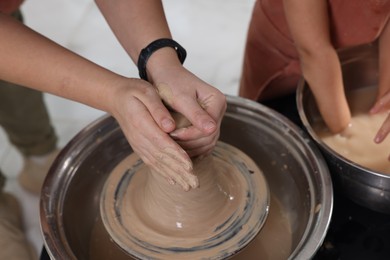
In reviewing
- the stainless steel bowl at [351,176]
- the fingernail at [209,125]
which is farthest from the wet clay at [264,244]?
the fingernail at [209,125]

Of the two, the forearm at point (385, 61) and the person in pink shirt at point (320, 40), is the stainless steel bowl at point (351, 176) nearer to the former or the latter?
the person in pink shirt at point (320, 40)

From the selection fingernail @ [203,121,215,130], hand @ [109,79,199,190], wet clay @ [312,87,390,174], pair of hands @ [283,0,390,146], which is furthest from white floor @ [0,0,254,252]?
fingernail @ [203,121,215,130]

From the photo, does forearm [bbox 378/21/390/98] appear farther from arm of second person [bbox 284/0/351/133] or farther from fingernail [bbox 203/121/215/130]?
fingernail [bbox 203/121/215/130]

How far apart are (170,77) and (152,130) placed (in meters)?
0.18

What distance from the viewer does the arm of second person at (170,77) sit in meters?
0.95

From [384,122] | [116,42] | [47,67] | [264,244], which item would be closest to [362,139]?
[384,122]

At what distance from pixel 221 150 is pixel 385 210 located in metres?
0.43

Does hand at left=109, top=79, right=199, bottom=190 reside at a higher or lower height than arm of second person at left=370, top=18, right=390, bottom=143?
higher

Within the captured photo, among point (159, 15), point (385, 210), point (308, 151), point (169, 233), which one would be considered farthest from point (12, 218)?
point (385, 210)

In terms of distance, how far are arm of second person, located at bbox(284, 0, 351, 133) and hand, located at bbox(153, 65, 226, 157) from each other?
0.35 metres

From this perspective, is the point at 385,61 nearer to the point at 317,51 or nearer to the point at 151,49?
the point at 317,51

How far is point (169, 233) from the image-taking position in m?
1.09

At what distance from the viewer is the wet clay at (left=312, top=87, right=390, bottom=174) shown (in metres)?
1.32

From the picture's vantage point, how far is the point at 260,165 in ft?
4.42
